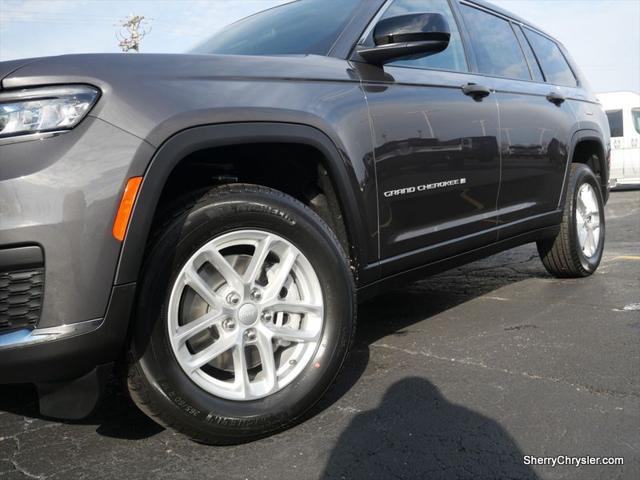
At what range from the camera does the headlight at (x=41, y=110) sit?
1.71 metres

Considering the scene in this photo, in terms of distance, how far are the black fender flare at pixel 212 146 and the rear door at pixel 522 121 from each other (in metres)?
1.33

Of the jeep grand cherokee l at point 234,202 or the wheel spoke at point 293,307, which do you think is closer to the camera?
the jeep grand cherokee l at point 234,202

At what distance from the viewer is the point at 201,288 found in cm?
199

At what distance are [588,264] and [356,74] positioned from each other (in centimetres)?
291

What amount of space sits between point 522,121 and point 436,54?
78 centimetres

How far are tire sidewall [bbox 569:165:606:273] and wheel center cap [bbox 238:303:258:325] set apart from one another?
301cm

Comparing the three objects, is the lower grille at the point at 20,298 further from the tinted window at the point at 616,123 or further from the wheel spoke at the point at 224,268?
the tinted window at the point at 616,123

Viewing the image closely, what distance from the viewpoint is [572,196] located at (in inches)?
169

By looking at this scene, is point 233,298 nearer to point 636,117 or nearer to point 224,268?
point 224,268

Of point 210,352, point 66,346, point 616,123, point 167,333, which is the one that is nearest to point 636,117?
point 616,123

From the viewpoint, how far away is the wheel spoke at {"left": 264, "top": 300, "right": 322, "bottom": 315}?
84.7 inches

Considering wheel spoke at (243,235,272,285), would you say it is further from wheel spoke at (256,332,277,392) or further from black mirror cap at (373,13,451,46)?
black mirror cap at (373,13,451,46)

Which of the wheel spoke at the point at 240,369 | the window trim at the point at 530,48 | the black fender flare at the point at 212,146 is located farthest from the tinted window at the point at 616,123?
the wheel spoke at the point at 240,369

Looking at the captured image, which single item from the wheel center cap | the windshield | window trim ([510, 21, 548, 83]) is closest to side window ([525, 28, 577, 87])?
window trim ([510, 21, 548, 83])
